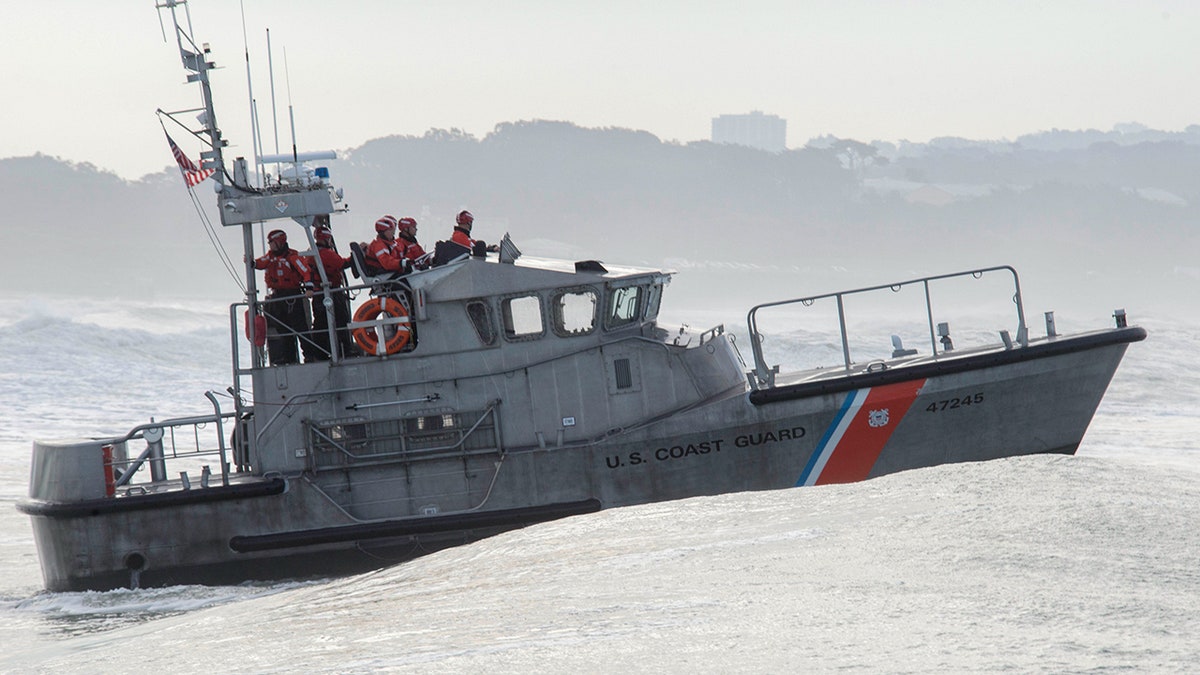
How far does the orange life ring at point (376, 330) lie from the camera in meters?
8.70

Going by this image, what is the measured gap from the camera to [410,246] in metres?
9.12

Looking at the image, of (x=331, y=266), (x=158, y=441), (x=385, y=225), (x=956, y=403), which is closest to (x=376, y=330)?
(x=331, y=266)

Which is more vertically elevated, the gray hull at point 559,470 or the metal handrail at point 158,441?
the metal handrail at point 158,441

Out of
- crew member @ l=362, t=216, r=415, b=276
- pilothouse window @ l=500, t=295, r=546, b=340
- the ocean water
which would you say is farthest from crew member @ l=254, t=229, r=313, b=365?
the ocean water

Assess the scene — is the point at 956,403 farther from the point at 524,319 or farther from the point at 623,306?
the point at 524,319

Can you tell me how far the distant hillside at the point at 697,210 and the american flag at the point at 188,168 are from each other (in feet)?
279

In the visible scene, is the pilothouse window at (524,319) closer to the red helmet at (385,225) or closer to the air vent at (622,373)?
the air vent at (622,373)

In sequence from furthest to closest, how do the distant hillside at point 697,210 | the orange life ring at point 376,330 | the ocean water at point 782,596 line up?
the distant hillside at point 697,210 < the orange life ring at point 376,330 < the ocean water at point 782,596

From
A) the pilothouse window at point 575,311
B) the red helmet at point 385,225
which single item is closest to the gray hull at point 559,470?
the pilothouse window at point 575,311

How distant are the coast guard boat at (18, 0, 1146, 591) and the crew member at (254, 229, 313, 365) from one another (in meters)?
0.10

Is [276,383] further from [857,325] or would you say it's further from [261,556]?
[857,325]

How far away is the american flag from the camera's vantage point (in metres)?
8.98

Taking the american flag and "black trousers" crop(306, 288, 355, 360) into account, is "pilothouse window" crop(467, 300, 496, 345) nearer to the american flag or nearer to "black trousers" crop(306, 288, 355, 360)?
"black trousers" crop(306, 288, 355, 360)

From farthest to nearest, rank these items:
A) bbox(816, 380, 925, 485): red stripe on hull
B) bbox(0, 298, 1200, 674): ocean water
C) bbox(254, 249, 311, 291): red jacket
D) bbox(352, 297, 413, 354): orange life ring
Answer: bbox(254, 249, 311, 291): red jacket → bbox(352, 297, 413, 354): orange life ring → bbox(816, 380, 925, 485): red stripe on hull → bbox(0, 298, 1200, 674): ocean water
